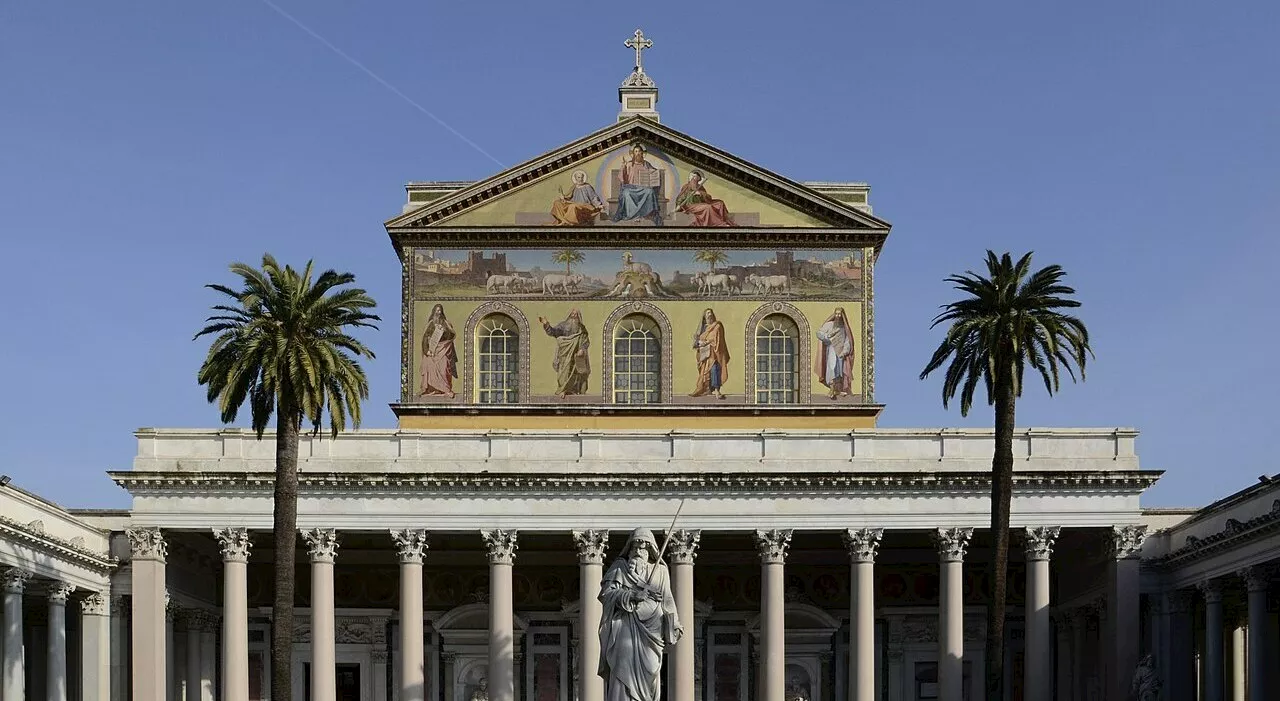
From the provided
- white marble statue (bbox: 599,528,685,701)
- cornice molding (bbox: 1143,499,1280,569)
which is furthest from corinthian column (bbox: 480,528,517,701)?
white marble statue (bbox: 599,528,685,701)

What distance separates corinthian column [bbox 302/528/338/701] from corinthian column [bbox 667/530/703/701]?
9.72 m

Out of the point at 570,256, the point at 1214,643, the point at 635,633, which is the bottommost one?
the point at 1214,643

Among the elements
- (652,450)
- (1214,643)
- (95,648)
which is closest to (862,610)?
(652,450)

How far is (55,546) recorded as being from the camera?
4847 centimetres

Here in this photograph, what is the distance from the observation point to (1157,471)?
52.6 m

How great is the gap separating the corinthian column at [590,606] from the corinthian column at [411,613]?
4516 millimetres

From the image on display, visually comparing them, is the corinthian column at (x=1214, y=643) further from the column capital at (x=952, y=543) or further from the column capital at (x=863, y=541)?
the column capital at (x=863, y=541)

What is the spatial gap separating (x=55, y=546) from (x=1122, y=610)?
95.7 ft

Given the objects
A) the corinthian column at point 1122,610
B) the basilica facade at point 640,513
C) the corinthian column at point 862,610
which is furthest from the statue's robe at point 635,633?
the corinthian column at point 1122,610

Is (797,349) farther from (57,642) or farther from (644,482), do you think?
(57,642)

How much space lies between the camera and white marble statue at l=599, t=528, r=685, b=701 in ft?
73.9

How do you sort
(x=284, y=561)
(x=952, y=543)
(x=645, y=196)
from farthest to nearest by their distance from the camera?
(x=645, y=196)
(x=952, y=543)
(x=284, y=561)

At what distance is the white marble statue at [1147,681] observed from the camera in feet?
161

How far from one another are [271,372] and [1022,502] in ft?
72.4
